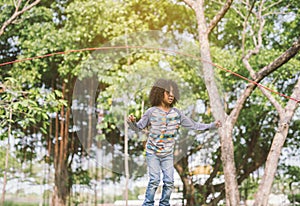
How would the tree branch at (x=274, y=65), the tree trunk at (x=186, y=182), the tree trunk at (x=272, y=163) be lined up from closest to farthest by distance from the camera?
the tree branch at (x=274, y=65)
the tree trunk at (x=272, y=163)
the tree trunk at (x=186, y=182)

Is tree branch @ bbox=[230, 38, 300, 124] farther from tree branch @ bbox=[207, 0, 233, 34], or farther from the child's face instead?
the child's face

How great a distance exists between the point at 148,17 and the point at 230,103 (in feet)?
7.20

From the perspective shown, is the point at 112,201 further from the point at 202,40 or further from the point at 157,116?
the point at 157,116

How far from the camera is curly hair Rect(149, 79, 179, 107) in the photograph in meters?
2.59

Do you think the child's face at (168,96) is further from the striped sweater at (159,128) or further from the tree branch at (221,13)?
the tree branch at (221,13)

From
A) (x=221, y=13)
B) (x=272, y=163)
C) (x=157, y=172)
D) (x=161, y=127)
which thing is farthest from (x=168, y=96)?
(x=272, y=163)

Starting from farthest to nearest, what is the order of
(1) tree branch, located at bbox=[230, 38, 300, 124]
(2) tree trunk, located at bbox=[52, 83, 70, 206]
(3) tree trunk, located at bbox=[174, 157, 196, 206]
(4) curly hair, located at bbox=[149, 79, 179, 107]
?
(3) tree trunk, located at bbox=[174, 157, 196, 206] < (2) tree trunk, located at bbox=[52, 83, 70, 206] < (1) tree branch, located at bbox=[230, 38, 300, 124] < (4) curly hair, located at bbox=[149, 79, 179, 107]

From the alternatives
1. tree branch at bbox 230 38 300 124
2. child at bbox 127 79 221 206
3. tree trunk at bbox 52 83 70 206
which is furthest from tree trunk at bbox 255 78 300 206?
tree trunk at bbox 52 83 70 206

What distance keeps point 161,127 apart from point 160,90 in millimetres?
217

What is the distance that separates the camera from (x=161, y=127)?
2.63 metres

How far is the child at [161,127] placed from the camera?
2615 millimetres

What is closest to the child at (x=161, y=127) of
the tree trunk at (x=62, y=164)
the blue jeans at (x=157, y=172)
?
the blue jeans at (x=157, y=172)

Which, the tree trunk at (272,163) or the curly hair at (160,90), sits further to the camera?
the tree trunk at (272,163)

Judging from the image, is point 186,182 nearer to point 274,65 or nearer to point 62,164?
point 62,164
